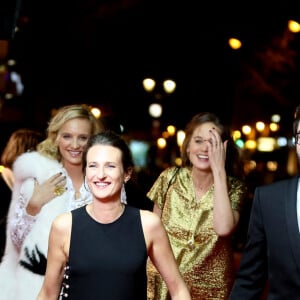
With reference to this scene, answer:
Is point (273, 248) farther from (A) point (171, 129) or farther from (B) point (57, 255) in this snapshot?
(A) point (171, 129)

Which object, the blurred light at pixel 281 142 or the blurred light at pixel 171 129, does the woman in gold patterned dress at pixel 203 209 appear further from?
the blurred light at pixel 281 142

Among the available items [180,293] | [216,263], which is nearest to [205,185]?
[216,263]

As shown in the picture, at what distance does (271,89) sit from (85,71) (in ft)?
23.9

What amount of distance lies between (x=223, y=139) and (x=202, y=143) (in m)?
0.16

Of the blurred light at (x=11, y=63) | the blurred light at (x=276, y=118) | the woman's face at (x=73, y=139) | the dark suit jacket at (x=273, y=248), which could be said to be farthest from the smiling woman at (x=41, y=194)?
the blurred light at (x=276, y=118)

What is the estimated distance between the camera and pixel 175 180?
5184mm

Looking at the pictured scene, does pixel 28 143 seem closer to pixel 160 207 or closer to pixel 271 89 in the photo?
pixel 160 207

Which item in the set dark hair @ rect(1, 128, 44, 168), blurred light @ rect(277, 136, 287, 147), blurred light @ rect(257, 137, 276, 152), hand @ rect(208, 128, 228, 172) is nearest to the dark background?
blurred light @ rect(257, 137, 276, 152)

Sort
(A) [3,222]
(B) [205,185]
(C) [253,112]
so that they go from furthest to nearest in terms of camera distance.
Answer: (C) [253,112] < (A) [3,222] < (B) [205,185]

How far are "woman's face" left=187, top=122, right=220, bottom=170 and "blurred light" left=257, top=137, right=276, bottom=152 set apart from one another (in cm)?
3239

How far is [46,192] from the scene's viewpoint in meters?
5.00

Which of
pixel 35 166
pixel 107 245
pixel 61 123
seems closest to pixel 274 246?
pixel 107 245

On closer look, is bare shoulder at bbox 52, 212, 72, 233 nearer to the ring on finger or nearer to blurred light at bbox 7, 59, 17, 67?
the ring on finger

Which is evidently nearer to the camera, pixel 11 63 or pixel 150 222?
pixel 150 222
